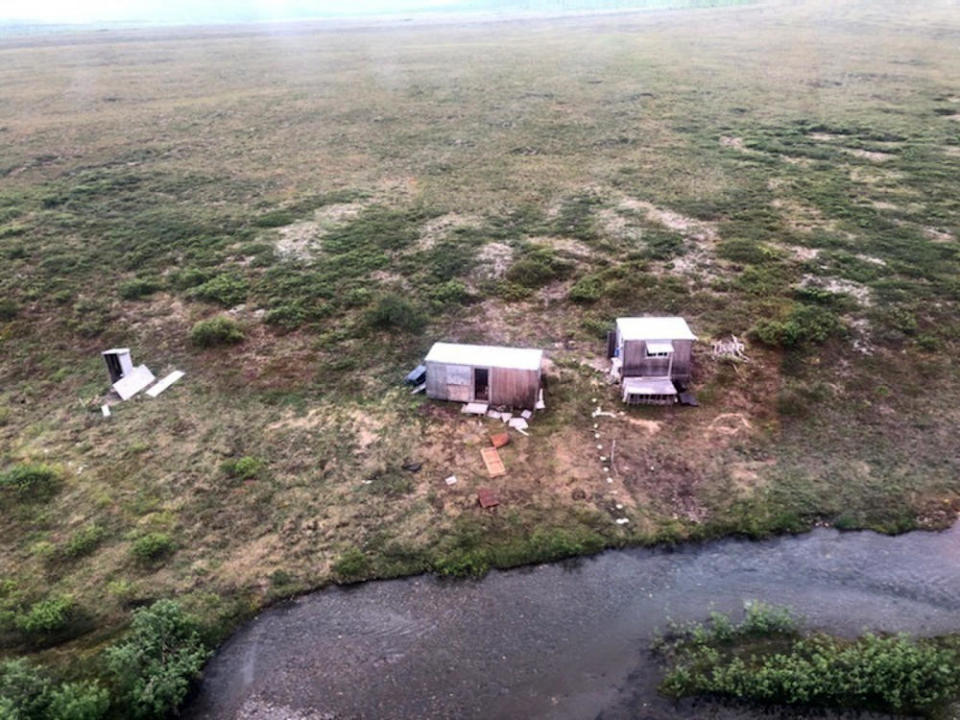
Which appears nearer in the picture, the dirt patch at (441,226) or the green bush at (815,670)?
the green bush at (815,670)

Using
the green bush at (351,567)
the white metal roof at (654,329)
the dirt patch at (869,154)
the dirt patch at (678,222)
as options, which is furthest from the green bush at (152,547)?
the dirt patch at (869,154)

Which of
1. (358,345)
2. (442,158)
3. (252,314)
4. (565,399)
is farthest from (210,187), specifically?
(565,399)

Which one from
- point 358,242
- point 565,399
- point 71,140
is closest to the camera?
point 565,399

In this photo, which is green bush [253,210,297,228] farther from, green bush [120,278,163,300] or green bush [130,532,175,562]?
green bush [130,532,175,562]

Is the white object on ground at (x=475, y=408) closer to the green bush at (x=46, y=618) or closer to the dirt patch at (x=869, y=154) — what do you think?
the green bush at (x=46, y=618)

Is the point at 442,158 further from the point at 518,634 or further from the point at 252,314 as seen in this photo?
the point at 518,634

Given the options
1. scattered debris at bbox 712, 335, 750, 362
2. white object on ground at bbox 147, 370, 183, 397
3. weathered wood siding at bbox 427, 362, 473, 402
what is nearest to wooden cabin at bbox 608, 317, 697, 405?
scattered debris at bbox 712, 335, 750, 362
